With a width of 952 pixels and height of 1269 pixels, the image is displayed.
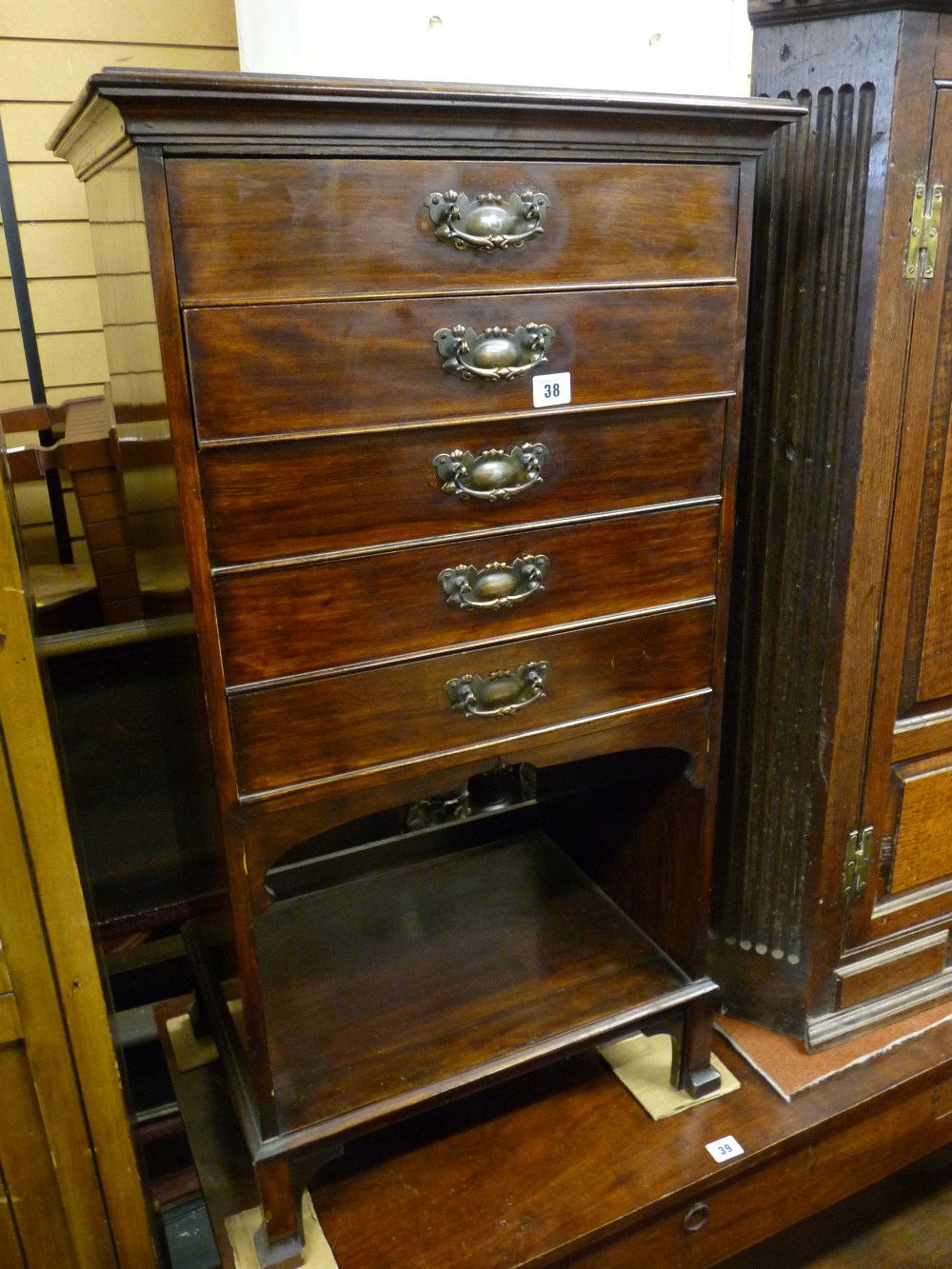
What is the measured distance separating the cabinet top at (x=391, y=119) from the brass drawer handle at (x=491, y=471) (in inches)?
11.6

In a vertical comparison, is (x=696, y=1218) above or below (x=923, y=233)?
below

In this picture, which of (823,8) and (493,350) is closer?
(493,350)

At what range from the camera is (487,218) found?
1021mm

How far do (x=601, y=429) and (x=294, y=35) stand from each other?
0.75m

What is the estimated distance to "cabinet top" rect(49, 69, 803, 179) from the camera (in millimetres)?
871

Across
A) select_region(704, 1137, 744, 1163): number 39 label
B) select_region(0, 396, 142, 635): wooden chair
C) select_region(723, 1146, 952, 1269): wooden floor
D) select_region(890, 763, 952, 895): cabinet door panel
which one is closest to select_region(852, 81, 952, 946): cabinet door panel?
select_region(890, 763, 952, 895): cabinet door panel

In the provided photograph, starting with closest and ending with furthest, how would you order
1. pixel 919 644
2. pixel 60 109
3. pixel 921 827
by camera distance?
1. pixel 919 644
2. pixel 921 827
3. pixel 60 109

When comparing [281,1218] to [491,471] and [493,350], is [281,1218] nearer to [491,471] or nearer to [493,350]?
[491,471]

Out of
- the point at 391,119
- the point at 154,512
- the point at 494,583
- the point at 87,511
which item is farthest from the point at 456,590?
the point at 87,511

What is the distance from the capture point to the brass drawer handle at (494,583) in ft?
3.70

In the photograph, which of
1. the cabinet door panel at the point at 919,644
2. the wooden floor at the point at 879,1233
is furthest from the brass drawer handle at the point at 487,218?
the wooden floor at the point at 879,1233

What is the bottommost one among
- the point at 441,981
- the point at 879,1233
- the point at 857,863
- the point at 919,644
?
the point at 879,1233

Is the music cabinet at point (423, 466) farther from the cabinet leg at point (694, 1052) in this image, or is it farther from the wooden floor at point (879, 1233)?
the wooden floor at point (879, 1233)

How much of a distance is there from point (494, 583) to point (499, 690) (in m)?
0.13
